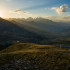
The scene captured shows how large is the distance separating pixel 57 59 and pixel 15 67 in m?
12.1

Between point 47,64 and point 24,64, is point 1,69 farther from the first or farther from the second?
point 47,64

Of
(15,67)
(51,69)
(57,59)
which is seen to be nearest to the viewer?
(51,69)

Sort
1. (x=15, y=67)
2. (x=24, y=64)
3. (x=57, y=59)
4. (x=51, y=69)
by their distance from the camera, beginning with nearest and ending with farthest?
(x=51, y=69), (x=15, y=67), (x=24, y=64), (x=57, y=59)

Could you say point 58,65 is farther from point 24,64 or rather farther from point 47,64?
point 24,64

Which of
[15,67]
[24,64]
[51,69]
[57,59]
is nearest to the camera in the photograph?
[51,69]

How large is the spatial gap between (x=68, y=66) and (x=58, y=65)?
2414mm

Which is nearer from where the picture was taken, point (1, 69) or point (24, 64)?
point (1, 69)

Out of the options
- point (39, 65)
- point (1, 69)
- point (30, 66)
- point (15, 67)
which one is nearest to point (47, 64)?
point (39, 65)

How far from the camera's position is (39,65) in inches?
1204

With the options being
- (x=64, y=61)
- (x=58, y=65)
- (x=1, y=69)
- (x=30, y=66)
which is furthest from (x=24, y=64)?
(x=64, y=61)

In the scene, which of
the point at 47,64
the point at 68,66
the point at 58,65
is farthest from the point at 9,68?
the point at 68,66

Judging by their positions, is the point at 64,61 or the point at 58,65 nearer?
the point at 58,65

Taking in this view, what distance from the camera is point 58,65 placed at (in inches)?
1183

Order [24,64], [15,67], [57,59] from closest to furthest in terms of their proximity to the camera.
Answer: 1. [15,67]
2. [24,64]
3. [57,59]
